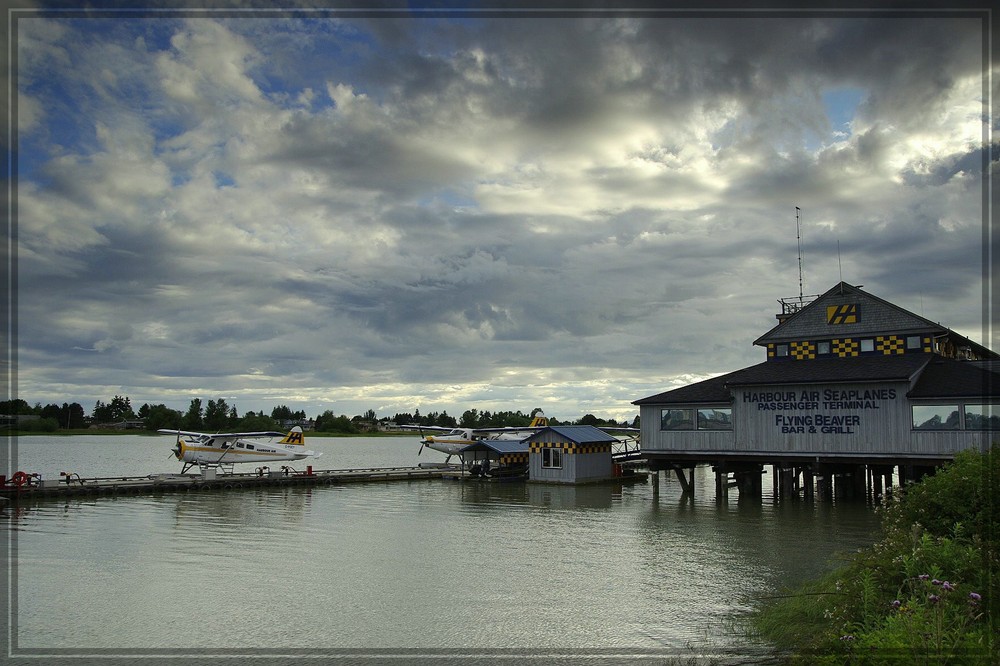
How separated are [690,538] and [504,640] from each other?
40.4 feet

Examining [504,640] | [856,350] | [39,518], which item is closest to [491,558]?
[504,640]

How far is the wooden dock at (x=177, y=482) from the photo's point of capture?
3353 cm

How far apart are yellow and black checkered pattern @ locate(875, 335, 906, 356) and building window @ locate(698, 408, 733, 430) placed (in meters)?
7.04

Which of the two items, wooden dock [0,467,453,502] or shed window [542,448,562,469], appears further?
shed window [542,448,562,469]

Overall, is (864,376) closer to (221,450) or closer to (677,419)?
(677,419)

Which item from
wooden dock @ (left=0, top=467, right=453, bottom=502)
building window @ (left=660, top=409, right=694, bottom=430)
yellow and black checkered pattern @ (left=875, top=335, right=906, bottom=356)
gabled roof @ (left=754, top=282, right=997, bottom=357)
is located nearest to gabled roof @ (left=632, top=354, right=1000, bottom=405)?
building window @ (left=660, top=409, right=694, bottom=430)

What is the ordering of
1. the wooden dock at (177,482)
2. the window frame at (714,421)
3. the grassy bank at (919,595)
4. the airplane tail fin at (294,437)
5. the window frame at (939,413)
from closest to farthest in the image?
the grassy bank at (919,595) → the window frame at (939,413) → the window frame at (714,421) → the wooden dock at (177,482) → the airplane tail fin at (294,437)

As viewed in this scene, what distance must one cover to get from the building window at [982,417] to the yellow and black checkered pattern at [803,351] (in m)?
7.62

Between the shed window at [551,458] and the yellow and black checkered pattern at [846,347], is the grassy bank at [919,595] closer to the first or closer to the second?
the yellow and black checkered pattern at [846,347]

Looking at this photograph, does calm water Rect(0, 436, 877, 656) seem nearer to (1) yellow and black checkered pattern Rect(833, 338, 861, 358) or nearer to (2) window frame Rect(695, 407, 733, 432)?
(2) window frame Rect(695, 407, 733, 432)

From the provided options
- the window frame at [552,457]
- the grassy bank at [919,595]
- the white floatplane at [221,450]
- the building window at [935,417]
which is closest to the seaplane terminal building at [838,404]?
the building window at [935,417]

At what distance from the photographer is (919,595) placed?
9.88m

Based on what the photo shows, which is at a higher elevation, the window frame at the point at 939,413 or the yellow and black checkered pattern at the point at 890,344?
the yellow and black checkered pattern at the point at 890,344

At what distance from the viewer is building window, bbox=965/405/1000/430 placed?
26.5 meters
